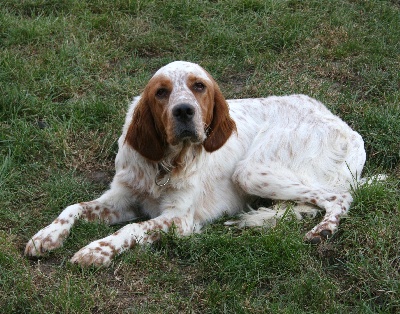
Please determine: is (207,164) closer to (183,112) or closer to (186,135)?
(186,135)

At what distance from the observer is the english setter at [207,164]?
16.9 feet

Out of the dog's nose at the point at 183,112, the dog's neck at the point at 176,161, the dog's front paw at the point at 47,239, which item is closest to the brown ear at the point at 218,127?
the dog's neck at the point at 176,161

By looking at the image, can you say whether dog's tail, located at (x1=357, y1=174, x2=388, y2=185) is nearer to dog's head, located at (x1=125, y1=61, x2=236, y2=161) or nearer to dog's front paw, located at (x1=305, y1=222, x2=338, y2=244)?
dog's front paw, located at (x1=305, y1=222, x2=338, y2=244)

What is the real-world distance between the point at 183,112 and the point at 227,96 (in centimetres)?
215

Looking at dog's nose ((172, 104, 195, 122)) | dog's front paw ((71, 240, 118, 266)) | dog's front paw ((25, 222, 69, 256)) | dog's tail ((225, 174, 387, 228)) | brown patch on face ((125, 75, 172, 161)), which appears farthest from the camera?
dog's tail ((225, 174, 387, 228))

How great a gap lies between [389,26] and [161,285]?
4542 millimetres

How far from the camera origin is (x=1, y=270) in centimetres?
462

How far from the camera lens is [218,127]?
216 inches

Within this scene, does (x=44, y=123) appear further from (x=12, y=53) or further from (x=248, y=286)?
(x=248, y=286)

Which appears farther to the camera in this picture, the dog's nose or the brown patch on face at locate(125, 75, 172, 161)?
the brown patch on face at locate(125, 75, 172, 161)

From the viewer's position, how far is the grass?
458cm

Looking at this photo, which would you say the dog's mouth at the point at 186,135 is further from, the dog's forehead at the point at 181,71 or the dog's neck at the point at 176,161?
the dog's forehead at the point at 181,71

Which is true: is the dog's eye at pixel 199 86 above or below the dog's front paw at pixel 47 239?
above

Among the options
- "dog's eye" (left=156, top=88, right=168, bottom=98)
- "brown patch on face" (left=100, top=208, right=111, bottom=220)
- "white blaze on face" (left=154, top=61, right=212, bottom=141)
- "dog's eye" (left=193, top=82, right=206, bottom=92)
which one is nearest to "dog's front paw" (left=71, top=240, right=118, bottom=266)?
"brown patch on face" (left=100, top=208, right=111, bottom=220)
